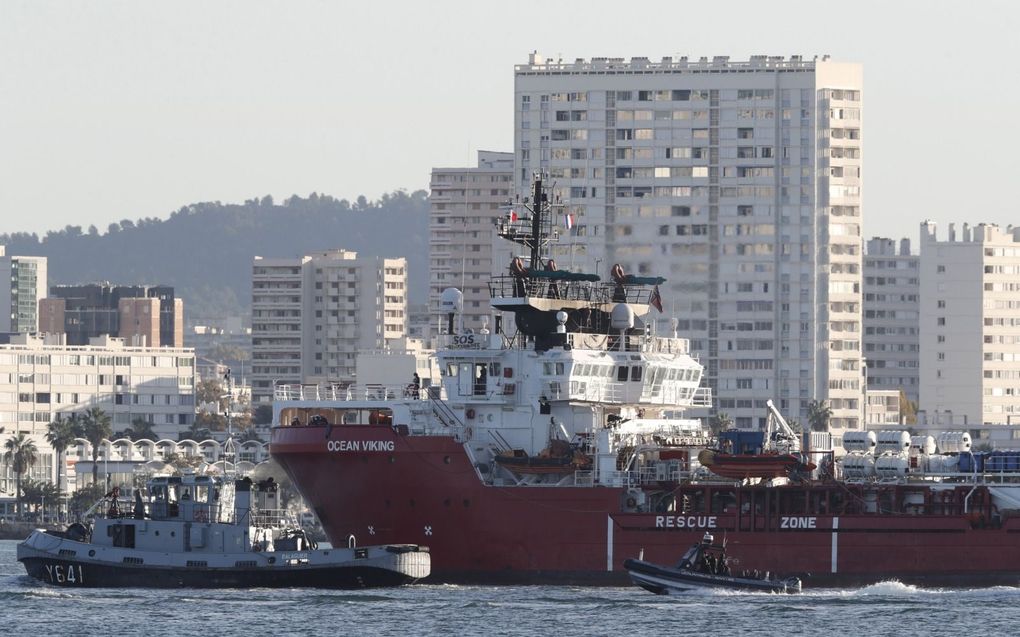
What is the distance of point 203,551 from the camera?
2451 inches

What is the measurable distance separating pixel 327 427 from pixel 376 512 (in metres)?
2.91

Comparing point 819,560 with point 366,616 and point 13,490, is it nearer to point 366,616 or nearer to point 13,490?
point 366,616

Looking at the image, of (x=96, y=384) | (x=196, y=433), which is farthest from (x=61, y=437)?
(x=96, y=384)

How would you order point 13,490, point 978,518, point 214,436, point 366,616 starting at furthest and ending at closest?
point 214,436, point 13,490, point 978,518, point 366,616

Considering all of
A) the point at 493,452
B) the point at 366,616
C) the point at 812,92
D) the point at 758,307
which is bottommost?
the point at 366,616

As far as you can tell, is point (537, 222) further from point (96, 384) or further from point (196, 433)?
point (96, 384)

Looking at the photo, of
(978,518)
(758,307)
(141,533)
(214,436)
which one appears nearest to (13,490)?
(214,436)

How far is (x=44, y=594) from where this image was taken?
6175cm

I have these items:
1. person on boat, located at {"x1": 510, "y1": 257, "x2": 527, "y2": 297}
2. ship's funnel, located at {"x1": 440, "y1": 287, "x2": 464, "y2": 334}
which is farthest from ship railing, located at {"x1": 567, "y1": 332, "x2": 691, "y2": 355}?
ship's funnel, located at {"x1": 440, "y1": 287, "x2": 464, "y2": 334}

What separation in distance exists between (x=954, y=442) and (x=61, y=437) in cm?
A: 8499

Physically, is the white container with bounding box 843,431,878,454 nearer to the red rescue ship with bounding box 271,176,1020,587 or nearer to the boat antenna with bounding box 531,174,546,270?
the red rescue ship with bounding box 271,176,1020,587

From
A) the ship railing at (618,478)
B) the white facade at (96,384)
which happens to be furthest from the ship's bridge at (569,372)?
the white facade at (96,384)

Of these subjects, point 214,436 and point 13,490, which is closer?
point 13,490

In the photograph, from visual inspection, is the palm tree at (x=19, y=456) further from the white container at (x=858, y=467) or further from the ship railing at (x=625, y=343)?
the white container at (x=858, y=467)
